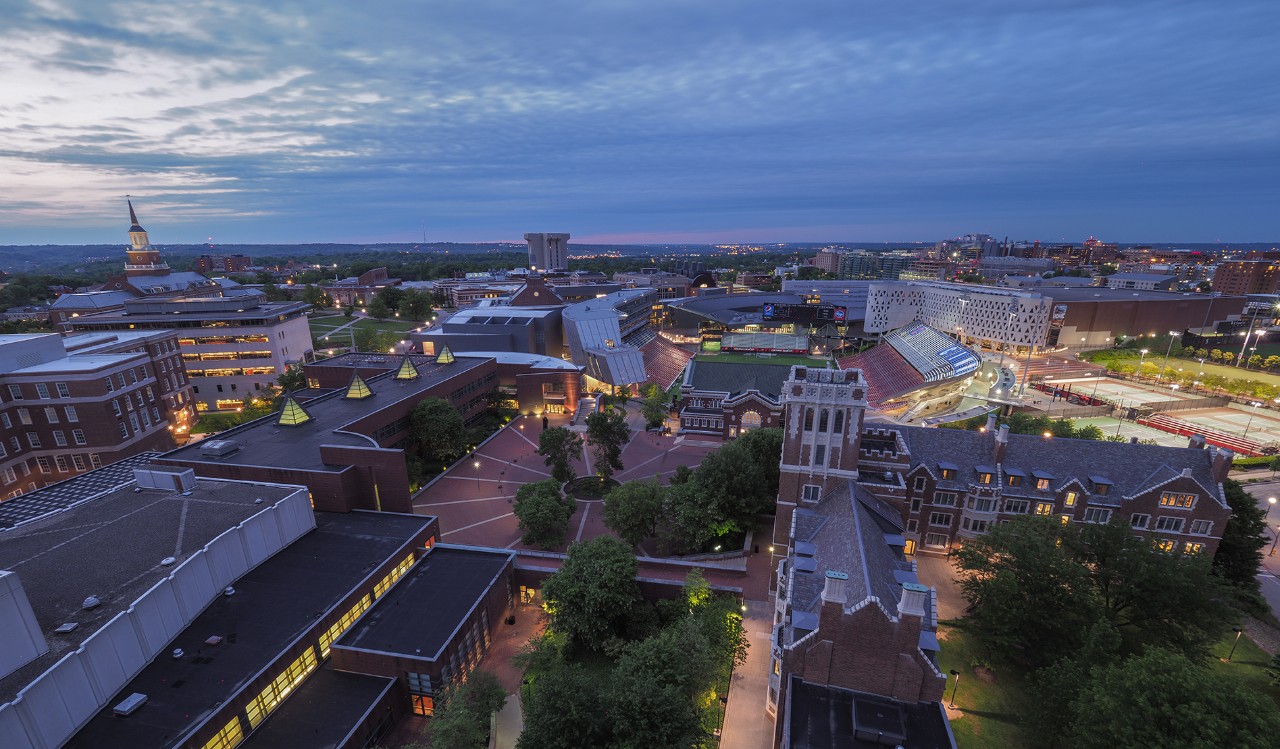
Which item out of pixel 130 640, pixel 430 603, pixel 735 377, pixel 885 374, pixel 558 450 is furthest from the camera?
pixel 885 374

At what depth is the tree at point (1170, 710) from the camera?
23.6 m

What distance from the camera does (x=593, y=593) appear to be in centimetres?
4203

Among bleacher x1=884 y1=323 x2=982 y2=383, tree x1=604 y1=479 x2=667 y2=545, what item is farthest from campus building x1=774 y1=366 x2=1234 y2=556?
bleacher x1=884 y1=323 x2=982 y2=383

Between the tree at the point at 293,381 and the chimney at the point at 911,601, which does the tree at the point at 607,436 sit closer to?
the chimney at the point at 911,601

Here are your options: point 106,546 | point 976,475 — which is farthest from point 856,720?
point 106,546

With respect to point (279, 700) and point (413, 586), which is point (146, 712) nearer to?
point (279, 700)

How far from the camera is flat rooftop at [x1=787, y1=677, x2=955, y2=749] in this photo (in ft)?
90.8

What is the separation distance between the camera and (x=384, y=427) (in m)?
72.3

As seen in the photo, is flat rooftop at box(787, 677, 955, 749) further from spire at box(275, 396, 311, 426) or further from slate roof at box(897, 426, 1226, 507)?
spire at box(275, 396, 311, 426)

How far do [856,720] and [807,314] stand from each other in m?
149

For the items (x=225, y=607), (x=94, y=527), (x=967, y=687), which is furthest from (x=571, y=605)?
(x=94, y=527)

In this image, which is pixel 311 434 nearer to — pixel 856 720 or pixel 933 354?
pixel 856 720

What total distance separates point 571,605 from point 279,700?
21.8 metres

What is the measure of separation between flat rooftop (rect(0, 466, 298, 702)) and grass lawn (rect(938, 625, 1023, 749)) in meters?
58.0
